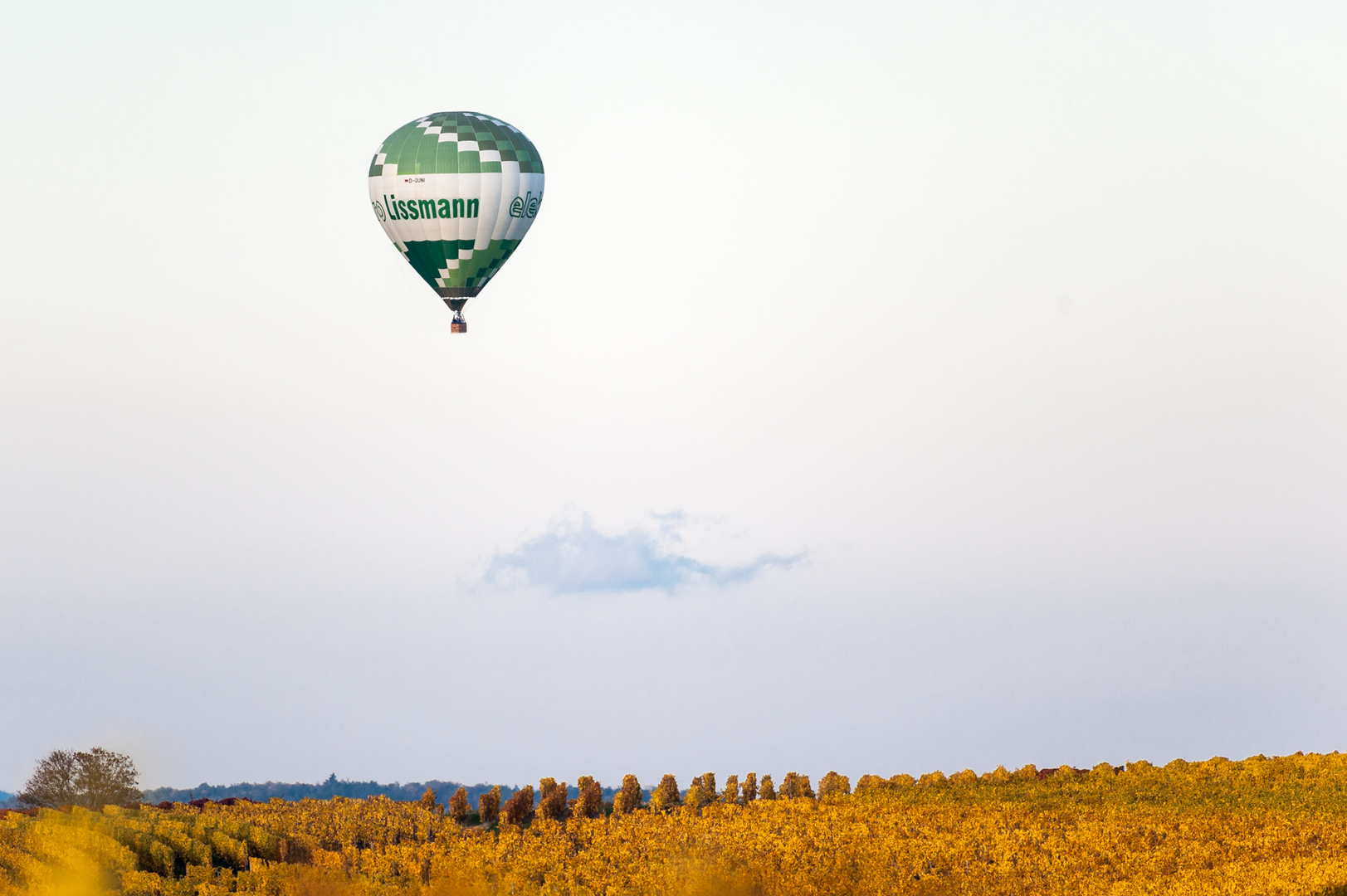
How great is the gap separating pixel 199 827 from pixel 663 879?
16730mm

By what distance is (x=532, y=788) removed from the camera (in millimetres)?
49938

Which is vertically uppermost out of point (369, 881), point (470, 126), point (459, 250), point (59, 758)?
point (470, 126)

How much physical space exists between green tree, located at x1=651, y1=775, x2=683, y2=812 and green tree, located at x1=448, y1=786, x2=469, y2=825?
22.7 ft

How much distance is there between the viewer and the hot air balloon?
170 ft

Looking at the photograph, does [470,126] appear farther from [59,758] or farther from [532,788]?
[59,758]

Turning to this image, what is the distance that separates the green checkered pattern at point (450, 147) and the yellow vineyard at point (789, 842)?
78.1 feet

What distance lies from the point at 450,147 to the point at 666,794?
2523 cm

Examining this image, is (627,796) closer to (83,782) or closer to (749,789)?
(749,789)

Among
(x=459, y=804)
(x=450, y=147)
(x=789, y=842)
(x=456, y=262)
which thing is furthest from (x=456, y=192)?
(x=789, y=842)

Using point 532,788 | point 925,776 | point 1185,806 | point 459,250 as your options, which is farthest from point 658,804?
point 459,250

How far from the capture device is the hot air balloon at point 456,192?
51.9m

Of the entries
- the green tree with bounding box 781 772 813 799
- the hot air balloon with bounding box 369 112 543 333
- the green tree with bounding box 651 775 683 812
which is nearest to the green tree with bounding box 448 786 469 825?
the green tree with bounding box 651 775 683 812

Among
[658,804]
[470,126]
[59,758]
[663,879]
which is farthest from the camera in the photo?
[59,758]

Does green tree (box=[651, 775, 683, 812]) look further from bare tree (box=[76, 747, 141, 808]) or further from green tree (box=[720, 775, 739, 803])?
bare tree (box=[76, 747, 141, 808])
